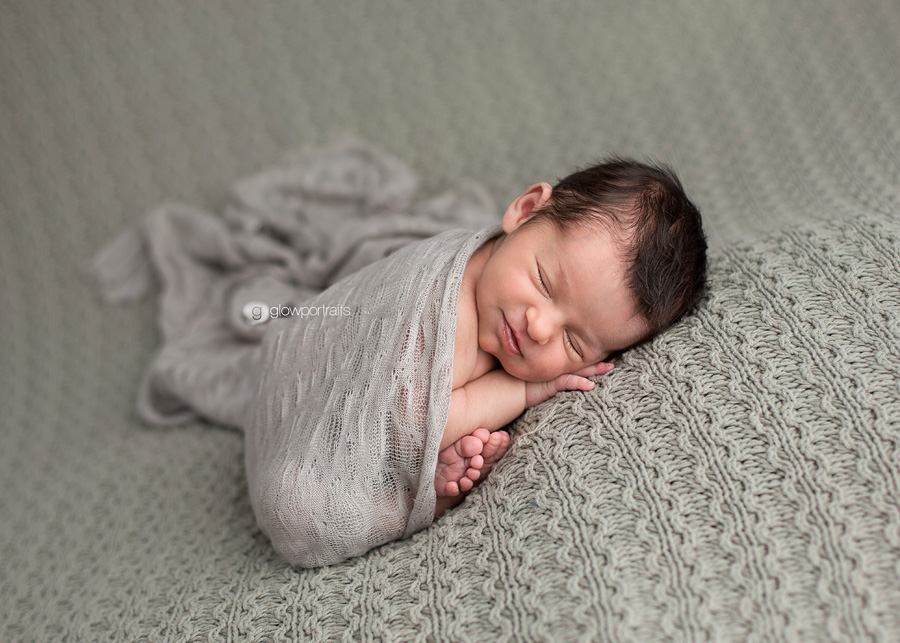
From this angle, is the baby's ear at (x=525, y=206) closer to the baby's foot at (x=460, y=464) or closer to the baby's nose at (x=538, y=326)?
the baby's nose at (x=538, y=326)

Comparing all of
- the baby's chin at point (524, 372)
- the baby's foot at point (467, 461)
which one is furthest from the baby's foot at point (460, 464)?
the baby's chin at point (524, 372)

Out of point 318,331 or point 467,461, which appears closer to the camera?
point 467,461

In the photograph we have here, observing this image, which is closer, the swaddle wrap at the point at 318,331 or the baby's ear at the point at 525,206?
the swaddle wrap at the point at 318,331

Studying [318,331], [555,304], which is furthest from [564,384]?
[318,331]

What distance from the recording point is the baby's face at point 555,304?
110cm

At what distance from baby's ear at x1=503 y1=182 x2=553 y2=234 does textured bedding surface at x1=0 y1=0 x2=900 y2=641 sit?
1.11 feet

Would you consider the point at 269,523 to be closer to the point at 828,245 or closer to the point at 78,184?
the point at 828,245

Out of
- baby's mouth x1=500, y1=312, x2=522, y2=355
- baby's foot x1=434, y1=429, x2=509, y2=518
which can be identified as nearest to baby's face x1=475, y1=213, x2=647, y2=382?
baby's mouth x1=500, y1=312, x2=522, y2=355

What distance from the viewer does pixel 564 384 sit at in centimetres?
113

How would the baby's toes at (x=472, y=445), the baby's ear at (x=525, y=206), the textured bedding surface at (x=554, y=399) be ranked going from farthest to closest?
1. the baby's ear at (x=525, y=206)
2. the baby's toes at (x=472, y=445)
3. the textured bedding surface at (x=554, y=399)

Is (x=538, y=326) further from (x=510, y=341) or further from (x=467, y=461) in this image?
(x=467, y=461)

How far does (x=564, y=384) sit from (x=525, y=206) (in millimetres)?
351

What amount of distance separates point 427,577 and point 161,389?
88 centimetres

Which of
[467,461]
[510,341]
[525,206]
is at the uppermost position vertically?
[525,206]
